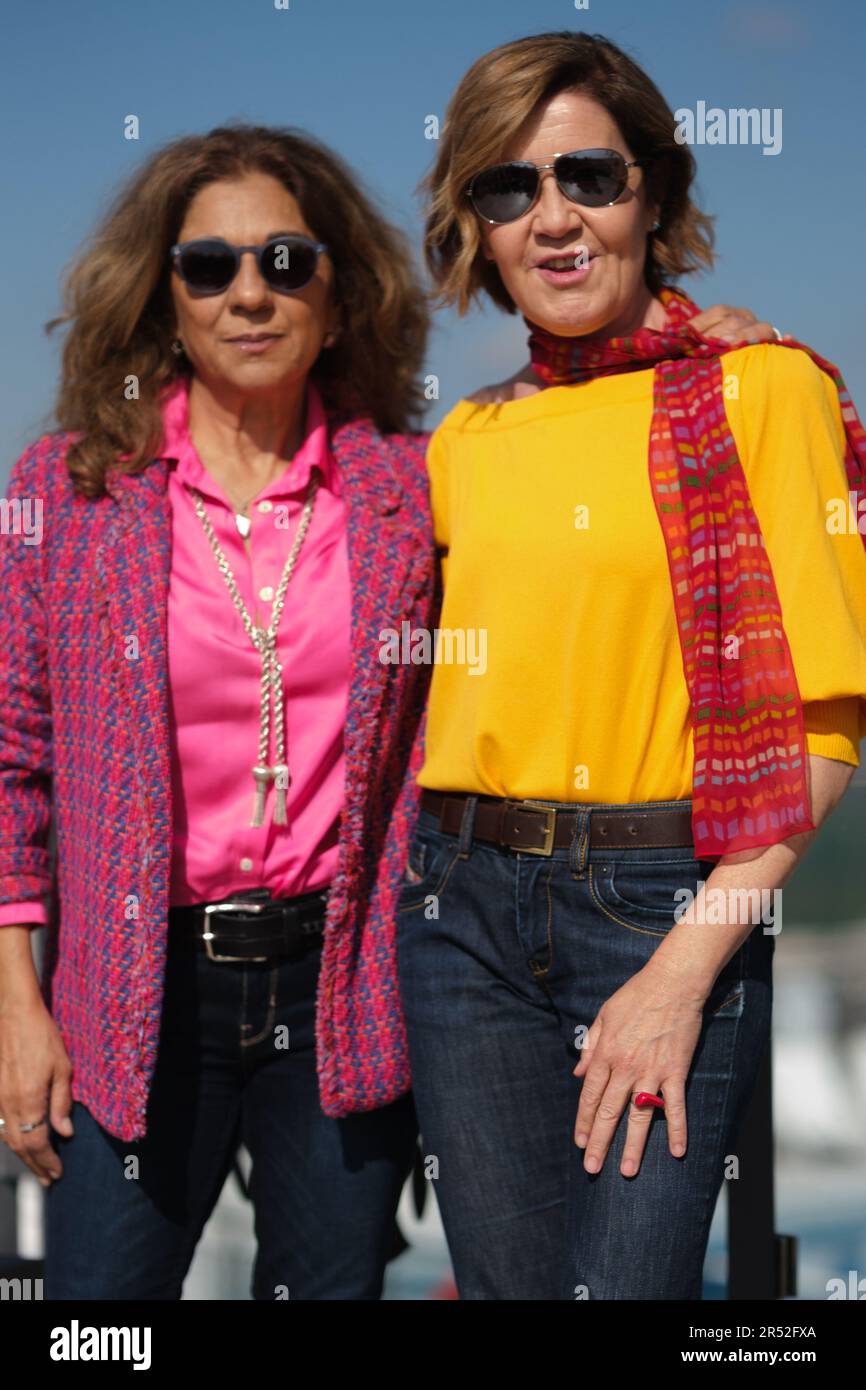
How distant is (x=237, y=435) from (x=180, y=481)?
0.15m

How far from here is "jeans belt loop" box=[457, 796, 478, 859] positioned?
2232 mm

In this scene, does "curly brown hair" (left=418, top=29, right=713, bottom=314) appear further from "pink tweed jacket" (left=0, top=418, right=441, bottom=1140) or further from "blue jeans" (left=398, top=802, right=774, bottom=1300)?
"blue jeans" (left=398, top=802, right=774, bottom=1300)

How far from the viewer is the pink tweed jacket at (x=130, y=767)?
2.36 metres

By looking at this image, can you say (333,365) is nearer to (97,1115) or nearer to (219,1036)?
(219,1036)

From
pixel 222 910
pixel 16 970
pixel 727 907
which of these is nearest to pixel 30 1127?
pixel 16 970

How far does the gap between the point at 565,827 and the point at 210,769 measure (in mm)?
675

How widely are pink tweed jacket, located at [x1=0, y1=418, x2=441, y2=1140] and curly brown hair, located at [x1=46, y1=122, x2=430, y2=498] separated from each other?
10 centimetres

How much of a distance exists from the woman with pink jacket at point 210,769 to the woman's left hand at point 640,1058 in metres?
0.54

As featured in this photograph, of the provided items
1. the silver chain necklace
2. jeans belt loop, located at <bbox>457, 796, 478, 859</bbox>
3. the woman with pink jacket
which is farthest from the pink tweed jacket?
jeans belt loop, located at <bbox>457, 796, 478, 859</bbox>

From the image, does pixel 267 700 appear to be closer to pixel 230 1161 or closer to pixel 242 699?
pixel 242 699

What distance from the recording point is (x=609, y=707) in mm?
2107

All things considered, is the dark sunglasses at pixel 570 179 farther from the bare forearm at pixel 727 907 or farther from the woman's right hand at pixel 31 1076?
the woman's right hand at pixel 31 1076

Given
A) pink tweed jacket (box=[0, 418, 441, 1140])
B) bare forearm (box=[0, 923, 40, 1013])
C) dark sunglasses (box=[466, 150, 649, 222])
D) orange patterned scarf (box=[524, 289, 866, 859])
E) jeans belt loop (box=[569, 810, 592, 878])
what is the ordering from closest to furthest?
orange patterned scarf (box=[524, 289, 866, 859]) < jeans belt loop (box=[569, 810, 592, 878]) < dark sunglasses (box=[466, 150, 649, 222]) < pink tweed jacket (box=[0, 418, 441, 1140]) < bare forearm (box=[0, 923, 40, 1013])
